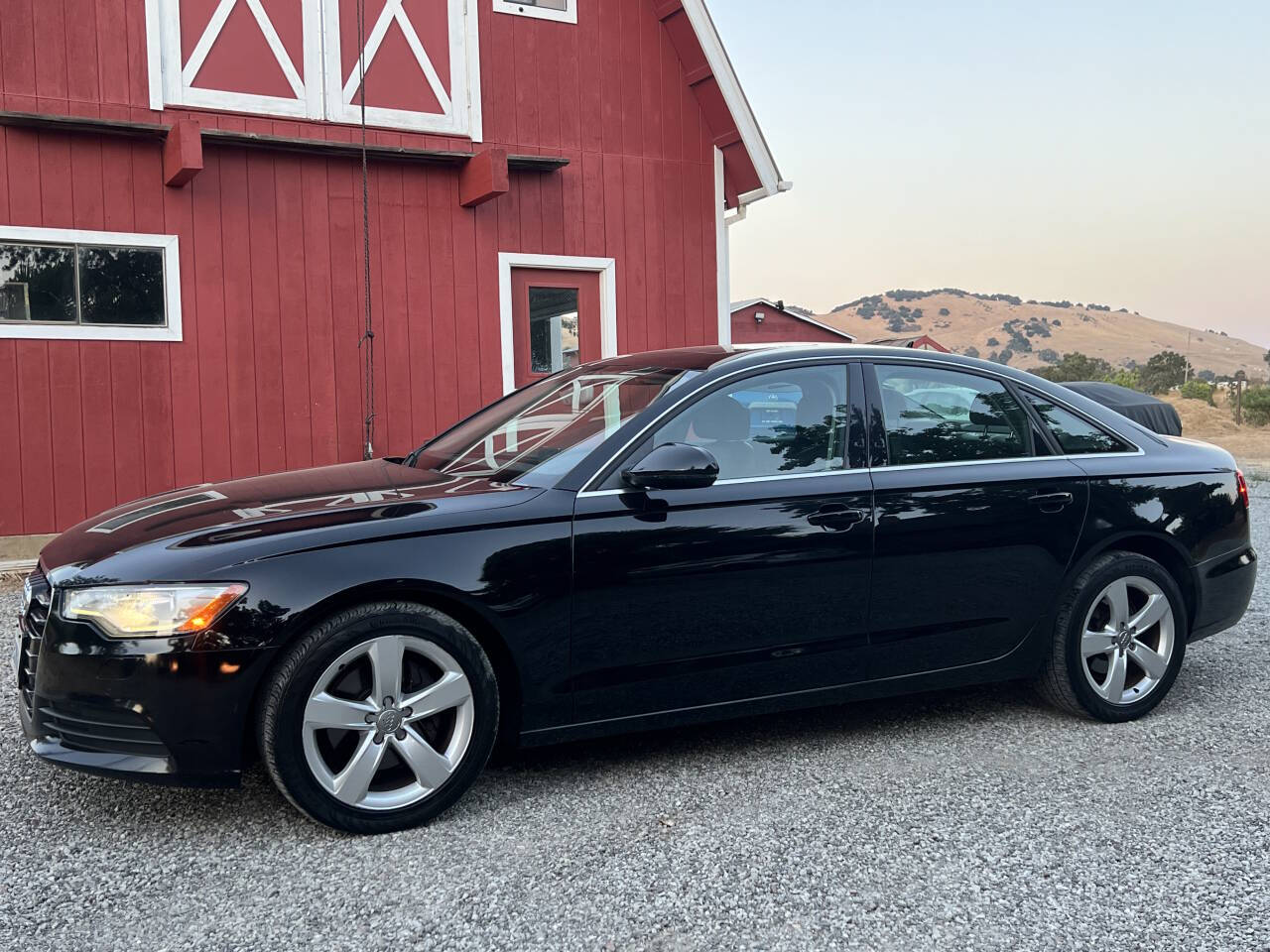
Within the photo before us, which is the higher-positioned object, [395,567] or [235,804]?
[395,567]

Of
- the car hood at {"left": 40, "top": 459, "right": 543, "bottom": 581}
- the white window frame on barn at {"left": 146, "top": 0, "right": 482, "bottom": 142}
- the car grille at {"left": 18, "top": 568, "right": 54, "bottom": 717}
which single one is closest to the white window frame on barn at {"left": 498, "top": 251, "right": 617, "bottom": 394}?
the white window frame on barn at {"left": 146, "top": 0, "right": 482, "bottom": 142}

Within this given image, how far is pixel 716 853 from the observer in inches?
126

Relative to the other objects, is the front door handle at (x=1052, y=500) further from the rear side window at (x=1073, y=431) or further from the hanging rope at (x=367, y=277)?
the hanging rope at (x=367, y=277)

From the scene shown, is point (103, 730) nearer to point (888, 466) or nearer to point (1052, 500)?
point (888, 466)

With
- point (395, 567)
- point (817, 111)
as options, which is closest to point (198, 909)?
point (395, 567)

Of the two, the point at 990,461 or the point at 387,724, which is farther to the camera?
the point at 990,461

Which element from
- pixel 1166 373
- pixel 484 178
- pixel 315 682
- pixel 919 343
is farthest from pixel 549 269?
pixel 1166 373

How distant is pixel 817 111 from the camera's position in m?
14.6

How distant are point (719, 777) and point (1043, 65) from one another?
56.9ft

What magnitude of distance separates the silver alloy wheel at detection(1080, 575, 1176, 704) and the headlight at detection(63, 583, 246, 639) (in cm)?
323

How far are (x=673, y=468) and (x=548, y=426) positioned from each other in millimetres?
759

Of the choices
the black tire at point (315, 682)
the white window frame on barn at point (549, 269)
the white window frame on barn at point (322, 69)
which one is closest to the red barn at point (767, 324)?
the white window frame on barn at point (549, 269)

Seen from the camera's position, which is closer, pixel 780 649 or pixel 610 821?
pixel 610 821

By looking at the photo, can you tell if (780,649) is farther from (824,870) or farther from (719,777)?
(824,870)
